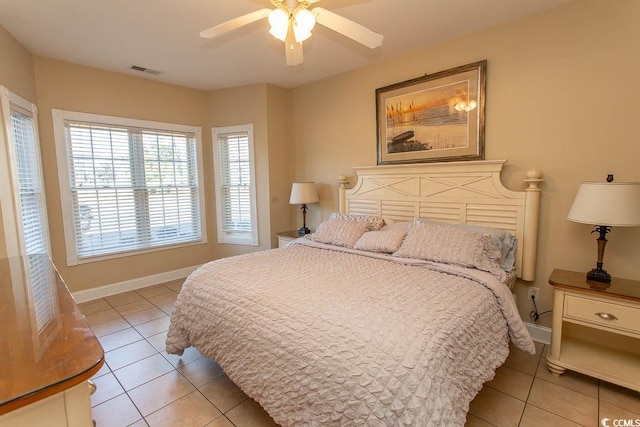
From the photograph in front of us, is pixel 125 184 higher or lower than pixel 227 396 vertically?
higher

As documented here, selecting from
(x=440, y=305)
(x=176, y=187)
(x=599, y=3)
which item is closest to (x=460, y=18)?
(x=599, y=3)

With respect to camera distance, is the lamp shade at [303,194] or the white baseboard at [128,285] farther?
the lamp shade at [303,194]

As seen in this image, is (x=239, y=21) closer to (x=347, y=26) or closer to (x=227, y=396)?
(x=347, y=26)

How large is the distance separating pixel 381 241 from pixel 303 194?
1386 mm

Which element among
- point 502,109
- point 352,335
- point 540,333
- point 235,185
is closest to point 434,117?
point 502,109

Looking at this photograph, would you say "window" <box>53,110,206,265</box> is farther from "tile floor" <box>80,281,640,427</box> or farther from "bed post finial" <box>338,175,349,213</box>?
"bed post finial" <box>338,175,349,213</box>

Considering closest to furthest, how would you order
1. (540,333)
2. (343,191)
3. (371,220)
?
(540,333), (371,220), (343,191)

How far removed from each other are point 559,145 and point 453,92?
938 mm

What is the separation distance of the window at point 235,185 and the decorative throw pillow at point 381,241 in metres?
1.91

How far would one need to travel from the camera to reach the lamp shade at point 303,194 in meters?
3.73

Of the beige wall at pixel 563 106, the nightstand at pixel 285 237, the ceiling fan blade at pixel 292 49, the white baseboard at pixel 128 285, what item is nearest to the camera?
the ceiling fan blade at pixel 292 49

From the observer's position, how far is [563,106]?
230cm

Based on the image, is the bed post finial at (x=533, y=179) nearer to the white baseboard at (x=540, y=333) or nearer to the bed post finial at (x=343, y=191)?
the white baseboard at (x=540, y=333)

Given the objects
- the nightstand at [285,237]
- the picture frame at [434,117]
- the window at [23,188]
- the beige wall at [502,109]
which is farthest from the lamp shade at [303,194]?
the window at [23,188]
